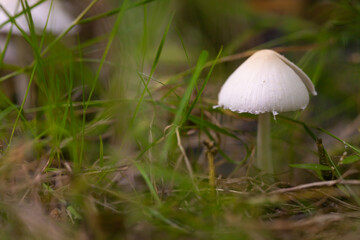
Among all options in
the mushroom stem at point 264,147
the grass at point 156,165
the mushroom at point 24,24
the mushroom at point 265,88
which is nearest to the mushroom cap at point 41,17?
the mushroom at point 24,24

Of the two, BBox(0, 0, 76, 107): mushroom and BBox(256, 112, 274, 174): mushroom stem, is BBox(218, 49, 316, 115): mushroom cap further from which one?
BBox(0, 0, 76, 107): mushroom

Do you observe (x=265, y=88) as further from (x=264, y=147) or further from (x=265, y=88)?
(x=264, y=147)

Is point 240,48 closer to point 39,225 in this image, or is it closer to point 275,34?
point 275,34

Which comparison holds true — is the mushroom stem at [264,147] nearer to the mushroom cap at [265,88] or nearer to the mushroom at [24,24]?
the mushroom cap at [265,88]

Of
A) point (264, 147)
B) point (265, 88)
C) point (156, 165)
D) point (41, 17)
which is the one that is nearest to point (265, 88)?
point (265, 88)

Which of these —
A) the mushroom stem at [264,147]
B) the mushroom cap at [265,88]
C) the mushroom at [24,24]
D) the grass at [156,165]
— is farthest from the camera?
the mushroom at [24,24]

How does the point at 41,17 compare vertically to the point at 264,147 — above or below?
above

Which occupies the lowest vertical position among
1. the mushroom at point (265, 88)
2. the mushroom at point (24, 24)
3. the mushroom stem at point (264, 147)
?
the mushroom stem at point (264, 147)
